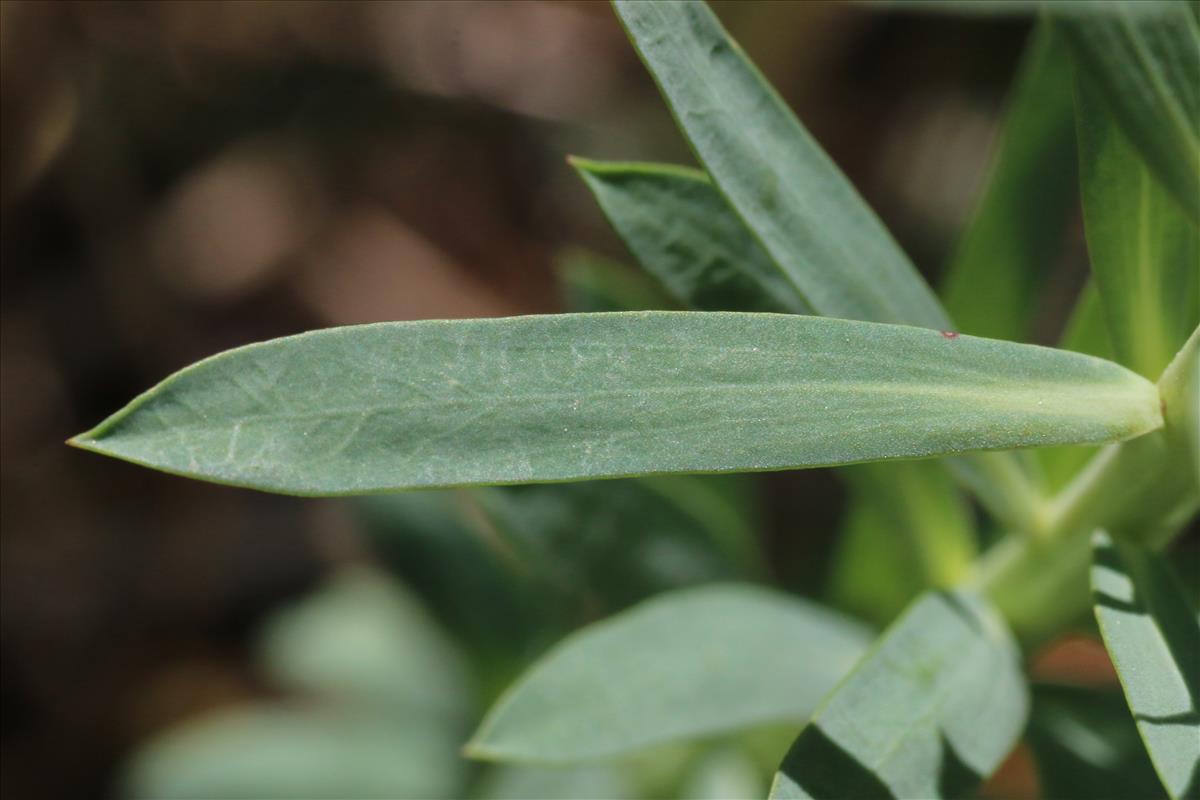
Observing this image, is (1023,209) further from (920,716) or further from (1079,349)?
(920,716)

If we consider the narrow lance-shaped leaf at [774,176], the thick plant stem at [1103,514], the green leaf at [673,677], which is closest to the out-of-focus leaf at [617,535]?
the green leaf at [673,677]

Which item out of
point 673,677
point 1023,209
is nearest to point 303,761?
point 673,677

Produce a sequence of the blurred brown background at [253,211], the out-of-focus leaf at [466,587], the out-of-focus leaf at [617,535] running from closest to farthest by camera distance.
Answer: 1. the out-of-focus leaf at [617,535]
2. the out-of-focus leaf at [466,587]
3. the blurred brown background at [253,211]

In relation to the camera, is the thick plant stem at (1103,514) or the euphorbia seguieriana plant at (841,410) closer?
the euphorbia seguieriana plant at (841,410)

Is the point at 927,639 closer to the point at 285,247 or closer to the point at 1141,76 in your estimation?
the point at 1141,76

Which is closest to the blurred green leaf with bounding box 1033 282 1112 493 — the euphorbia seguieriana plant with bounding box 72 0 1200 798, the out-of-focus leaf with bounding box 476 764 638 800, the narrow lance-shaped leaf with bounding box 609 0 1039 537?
the euphorbia seguieriana plant with bounding box 72 0 1200 798

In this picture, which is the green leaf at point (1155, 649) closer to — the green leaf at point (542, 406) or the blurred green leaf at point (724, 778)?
the green leaf at point (542, 406)

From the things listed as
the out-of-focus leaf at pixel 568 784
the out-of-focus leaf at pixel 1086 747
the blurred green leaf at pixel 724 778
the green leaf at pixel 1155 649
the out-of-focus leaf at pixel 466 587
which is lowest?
the out-of-focus leaf at pixel 568 784
